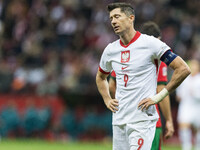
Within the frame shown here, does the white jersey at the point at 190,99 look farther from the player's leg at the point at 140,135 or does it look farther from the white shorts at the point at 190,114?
the player's leg at the point at 140,135

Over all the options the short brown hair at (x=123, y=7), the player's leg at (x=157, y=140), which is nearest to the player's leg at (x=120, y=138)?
the player's leg at (x=157, y=140)

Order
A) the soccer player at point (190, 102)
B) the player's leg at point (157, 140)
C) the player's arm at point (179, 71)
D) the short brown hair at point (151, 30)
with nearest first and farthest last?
the player's arm at point (179, 71), the player's leg at point (157, 140), the short brown hair at point (151, 30), the soccer player at point (190, 102)

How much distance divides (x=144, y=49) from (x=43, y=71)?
12470 millimetres

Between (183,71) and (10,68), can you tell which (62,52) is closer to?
(10,68)

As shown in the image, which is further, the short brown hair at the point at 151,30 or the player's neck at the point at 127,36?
the short brown hair at the point at 151,30

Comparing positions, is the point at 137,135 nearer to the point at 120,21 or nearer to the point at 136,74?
the point at 136,74

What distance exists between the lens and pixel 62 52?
18984 millimetres

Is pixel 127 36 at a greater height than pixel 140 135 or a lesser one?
greater

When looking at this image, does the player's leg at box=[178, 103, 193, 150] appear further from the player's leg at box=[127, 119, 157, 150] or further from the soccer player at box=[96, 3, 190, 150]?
the player's leg at box=[127, 119, 157, 150]

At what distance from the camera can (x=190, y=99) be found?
1385 cm

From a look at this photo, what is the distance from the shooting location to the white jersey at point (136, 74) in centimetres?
586

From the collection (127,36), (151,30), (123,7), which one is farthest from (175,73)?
(151,30)

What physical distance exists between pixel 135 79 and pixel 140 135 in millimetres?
627

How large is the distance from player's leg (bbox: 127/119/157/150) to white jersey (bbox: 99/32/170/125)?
6 cm
